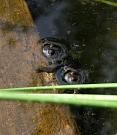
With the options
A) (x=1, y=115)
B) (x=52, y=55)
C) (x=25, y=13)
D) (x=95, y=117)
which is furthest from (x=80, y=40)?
(x=1, y=115)

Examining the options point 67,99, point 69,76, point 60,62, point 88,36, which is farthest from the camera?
point 88,36

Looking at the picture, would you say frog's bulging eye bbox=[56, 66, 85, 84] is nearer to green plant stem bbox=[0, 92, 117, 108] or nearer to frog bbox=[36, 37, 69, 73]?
frog bbox=[36, 37, 69, 73]

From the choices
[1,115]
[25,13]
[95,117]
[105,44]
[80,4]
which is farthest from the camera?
[80,4]

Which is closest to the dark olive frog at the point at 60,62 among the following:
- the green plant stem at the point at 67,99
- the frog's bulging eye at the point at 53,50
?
the frog's bulging eye at the point at 53,50

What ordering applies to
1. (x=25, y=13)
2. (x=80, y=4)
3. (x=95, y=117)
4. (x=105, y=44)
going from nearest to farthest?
(x=95, y=117)
(x=25, y=13)
(x=105, y=44)
(x=80, y=4)

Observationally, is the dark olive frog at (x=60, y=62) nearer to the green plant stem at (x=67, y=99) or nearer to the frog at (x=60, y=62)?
the frog at (x=60, y=62)

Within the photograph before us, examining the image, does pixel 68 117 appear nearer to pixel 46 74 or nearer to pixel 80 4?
pixel 46 74

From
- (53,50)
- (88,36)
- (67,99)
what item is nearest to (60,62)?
(53,50)

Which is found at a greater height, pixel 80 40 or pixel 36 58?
pixel 80 40

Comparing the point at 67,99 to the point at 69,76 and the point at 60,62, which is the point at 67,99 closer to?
the point at 69,76
